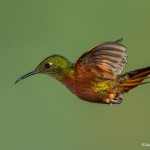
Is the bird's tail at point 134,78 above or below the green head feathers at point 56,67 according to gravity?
below

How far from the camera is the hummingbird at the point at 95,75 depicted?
0.64 m

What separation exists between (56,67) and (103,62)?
0.26ft

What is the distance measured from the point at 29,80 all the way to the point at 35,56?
76 millimetres

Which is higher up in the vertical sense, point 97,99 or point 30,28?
point 30,28

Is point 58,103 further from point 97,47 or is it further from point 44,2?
point 97,47

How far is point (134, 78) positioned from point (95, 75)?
0.07 m

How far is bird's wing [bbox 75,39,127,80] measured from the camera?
61 cm

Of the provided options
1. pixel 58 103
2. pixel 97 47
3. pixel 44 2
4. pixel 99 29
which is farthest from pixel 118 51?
pixel 44 2

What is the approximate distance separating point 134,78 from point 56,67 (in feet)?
0.42

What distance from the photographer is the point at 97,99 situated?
2.21 ft

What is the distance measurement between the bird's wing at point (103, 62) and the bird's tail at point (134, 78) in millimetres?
23

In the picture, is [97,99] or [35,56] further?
[35,56]

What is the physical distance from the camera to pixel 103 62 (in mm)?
652

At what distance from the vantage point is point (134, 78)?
65cm
